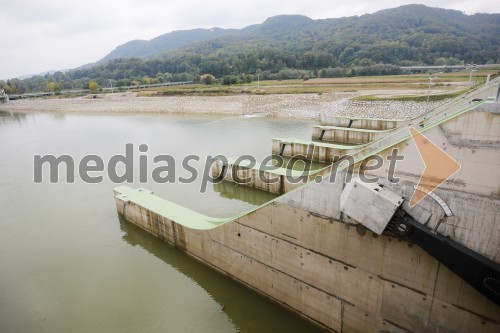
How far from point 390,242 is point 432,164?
1632 mm

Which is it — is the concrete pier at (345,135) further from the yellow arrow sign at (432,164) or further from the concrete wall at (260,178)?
the yellow arrow sign at (432,164)

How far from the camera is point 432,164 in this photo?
4.85 metres

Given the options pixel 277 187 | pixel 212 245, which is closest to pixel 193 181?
pixel 277 187

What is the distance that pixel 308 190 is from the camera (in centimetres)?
629

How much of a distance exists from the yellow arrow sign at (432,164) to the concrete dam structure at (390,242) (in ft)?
0.21

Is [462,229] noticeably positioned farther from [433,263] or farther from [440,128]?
[440,128]

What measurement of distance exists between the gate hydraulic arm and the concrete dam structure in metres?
0.02

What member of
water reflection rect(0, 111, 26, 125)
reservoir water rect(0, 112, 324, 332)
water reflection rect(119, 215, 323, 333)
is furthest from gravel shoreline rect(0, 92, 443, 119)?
water reflection rect(119, 215, 323, 333)

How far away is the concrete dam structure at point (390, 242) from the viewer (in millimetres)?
4520

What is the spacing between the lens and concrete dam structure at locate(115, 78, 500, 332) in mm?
4520

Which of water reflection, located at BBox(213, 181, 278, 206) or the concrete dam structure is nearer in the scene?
the concrete dam structure

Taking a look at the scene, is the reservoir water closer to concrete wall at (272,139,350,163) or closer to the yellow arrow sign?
the yellow arrow sign

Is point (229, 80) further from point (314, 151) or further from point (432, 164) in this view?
point (432, 164)

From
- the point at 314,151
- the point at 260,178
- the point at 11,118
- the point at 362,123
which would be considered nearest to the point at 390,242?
the point at 260,178
